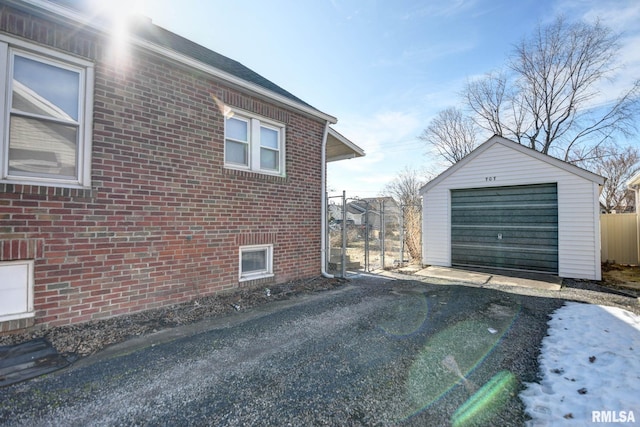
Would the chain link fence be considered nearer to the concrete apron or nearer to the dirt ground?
the concrete apron

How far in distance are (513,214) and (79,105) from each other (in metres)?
10.5

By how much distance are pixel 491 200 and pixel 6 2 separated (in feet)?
36.0

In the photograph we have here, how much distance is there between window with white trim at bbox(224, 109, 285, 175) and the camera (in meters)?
5.54

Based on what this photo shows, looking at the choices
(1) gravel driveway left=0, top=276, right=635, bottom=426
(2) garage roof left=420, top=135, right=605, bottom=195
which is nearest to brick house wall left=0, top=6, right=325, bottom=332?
(1) gravel driveway left=0, top=276, right=635, bottom=426

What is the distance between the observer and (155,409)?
2189 millimetres

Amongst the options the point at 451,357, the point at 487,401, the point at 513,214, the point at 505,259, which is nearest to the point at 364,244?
the point at 505,259

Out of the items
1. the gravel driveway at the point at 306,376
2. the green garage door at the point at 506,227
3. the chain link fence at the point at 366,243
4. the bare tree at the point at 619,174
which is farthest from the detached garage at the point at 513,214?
the bare tree at the point at 619,174

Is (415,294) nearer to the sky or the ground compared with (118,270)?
nearer to the ground

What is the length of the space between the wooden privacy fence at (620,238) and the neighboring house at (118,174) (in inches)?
533

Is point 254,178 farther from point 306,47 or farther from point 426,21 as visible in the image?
point 426,21

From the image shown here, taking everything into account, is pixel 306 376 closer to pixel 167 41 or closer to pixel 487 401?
pixel 487 401

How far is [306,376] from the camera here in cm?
271

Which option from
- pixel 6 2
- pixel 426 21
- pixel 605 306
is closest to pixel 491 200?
pixel 605 306

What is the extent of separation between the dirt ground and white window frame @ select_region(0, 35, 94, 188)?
10648 millimetres
